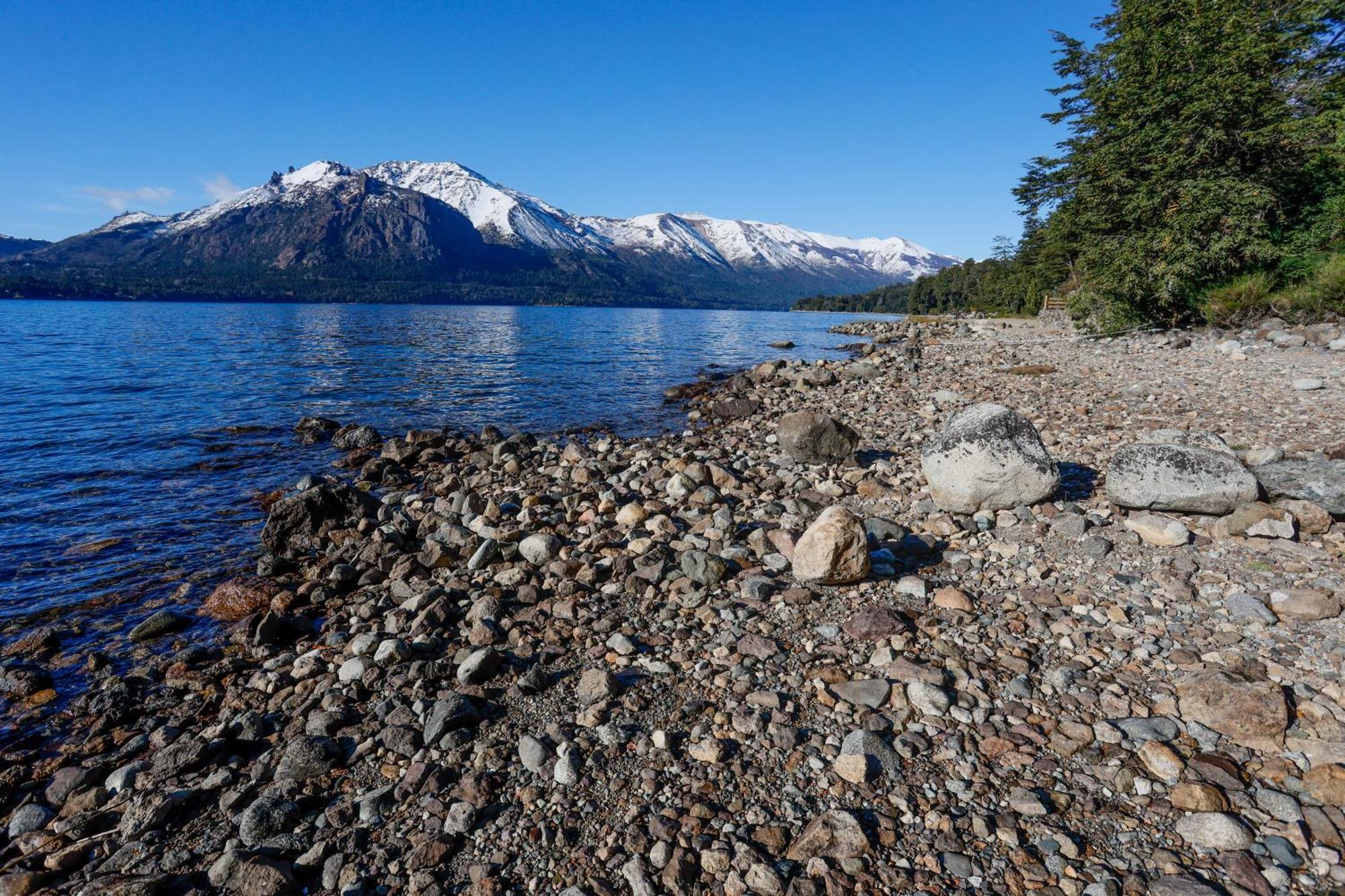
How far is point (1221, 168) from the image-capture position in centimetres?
2397

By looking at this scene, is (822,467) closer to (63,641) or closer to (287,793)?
(287,793)

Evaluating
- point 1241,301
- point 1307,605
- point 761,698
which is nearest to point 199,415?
point 761,698

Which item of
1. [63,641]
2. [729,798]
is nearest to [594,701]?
[729,798]

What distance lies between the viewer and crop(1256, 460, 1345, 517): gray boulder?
22.5 feet

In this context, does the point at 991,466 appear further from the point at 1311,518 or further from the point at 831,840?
the point at 831,840

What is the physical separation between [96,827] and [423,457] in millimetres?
12250

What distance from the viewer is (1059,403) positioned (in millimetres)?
15570

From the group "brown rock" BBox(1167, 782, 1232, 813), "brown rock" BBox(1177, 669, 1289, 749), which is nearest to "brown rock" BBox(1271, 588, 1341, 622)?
"brown rock" BBox(1177, 669, 1289, 749)

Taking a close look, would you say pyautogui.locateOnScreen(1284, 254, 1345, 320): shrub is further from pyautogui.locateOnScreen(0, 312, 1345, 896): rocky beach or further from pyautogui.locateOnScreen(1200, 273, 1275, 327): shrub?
pyautogui.locateOnScreen(0, 312, 1345, 896): rocky beach

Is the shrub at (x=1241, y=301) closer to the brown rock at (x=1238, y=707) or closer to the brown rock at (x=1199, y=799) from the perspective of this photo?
the brown rock at (x=1238, y=707)

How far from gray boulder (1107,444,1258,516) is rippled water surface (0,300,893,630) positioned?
13.6m

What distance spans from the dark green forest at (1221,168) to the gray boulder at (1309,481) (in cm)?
2013

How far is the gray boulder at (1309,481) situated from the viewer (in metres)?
6.85

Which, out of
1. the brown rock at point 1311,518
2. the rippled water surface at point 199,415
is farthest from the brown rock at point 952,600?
the rippled water surface at point 199,415
